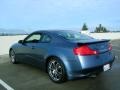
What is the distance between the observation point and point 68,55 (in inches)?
232

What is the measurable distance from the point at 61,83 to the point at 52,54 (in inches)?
33.1

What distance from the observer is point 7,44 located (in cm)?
1316

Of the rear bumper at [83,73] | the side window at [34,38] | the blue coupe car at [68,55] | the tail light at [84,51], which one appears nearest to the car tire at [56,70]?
the blue coupe car at [68,55]

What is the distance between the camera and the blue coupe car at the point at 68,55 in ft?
18.9

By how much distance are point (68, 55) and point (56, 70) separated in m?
0.71

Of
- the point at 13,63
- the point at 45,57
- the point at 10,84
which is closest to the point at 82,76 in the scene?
the point at 45,57

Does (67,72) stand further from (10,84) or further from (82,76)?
(10,84)

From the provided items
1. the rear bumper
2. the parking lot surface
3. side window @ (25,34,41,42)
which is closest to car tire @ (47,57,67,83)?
the parking lot surface

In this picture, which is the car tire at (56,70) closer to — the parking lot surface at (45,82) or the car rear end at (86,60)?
the parking lot surface at (45,82)

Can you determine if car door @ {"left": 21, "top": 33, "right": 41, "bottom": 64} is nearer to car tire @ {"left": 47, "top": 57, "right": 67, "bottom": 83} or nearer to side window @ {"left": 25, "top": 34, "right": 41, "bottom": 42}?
side window @ {"left": 25, "top": 34, "right": 41, "bottom": 42}

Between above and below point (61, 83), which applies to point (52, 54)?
above

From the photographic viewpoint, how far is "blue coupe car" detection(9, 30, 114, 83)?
5.75m

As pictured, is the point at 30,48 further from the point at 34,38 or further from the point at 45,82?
the point at 45,82

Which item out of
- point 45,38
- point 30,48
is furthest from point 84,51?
point 30,48
